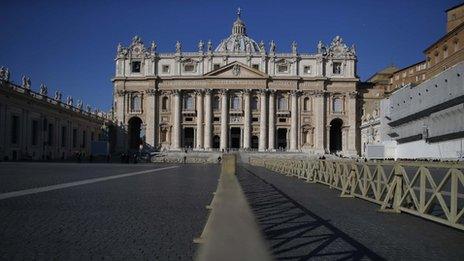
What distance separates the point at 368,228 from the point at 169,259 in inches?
163

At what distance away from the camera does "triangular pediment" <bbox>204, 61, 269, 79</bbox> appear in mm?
80056

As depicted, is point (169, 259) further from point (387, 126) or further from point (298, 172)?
point (387, 126)

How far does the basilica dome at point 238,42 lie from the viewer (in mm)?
98812

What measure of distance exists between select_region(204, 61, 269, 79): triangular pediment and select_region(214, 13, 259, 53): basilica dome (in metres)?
16.6

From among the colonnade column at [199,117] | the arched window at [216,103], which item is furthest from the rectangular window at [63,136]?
the arched window at [216,103]

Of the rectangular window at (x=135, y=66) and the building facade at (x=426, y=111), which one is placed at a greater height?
the rectangular window at (x=135, y=66)

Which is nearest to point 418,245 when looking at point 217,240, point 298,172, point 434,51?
point 217,240

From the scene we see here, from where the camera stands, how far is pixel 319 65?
8200 centimetres

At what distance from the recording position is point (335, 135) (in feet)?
289

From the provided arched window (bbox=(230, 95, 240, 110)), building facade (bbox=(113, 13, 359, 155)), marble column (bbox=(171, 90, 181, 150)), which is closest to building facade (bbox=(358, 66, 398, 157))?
building facade (bbox=(113, 13, 359, 155))

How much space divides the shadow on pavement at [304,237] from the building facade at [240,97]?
2753 inches

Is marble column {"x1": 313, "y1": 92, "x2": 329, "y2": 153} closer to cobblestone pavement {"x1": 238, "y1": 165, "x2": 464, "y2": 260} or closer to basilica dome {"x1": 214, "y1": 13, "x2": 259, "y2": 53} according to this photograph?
basilica dome {"x1": 214, "y1": 13, "x2": 259, "y2": 53}

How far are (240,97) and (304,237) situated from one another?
7513 centimetres

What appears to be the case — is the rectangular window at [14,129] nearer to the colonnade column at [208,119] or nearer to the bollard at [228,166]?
the colonnade column at [208,119]
